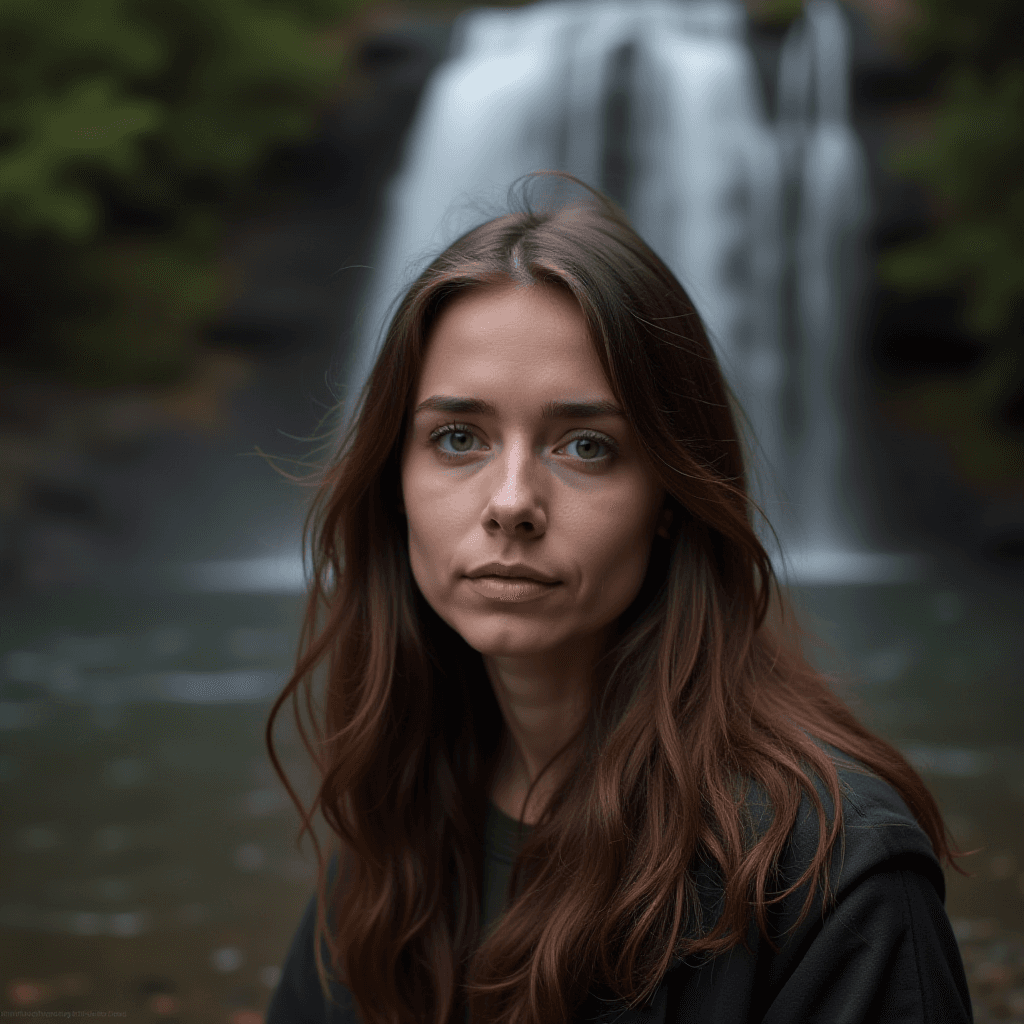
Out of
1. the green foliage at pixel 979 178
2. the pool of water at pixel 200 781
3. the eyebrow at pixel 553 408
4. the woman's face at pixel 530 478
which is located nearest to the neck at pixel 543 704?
the woman's face at pixel 530 478

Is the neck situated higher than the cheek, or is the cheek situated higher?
the cheek

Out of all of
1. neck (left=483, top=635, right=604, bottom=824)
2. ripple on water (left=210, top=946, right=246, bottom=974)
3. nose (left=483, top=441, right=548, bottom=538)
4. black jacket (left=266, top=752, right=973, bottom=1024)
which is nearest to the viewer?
black jacket (left=266, top=752, right=973, bottom=1024)

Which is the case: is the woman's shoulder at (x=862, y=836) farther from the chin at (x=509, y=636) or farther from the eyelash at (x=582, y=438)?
the eyelash at (x=582, y=438)

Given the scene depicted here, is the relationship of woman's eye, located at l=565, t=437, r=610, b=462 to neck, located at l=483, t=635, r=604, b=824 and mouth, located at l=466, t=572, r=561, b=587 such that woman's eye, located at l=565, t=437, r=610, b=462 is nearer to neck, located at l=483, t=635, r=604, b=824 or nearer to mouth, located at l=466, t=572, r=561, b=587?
mouth, located at l=466, t=572, r=561, b=587

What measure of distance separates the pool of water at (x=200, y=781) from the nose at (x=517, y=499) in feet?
3.64

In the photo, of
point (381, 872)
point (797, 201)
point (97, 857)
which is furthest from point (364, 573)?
point (797, 201)

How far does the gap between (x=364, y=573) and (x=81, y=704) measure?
623 cm

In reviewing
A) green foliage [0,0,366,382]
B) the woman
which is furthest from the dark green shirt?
green foliage [0,0,366,382]

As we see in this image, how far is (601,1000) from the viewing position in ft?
5.18

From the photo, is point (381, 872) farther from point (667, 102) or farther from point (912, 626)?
point (667, 102)

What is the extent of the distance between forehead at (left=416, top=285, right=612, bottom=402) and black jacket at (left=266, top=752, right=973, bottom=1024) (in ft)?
2.10

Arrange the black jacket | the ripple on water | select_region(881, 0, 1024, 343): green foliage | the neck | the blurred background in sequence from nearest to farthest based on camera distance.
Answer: the black jacket
the neck
the ripple on water
the blurred background
select_region(881, 0, 1024, 343): green foliage

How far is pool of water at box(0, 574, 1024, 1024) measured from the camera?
3984mm

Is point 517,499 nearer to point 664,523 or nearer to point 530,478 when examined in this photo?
point 530,478
